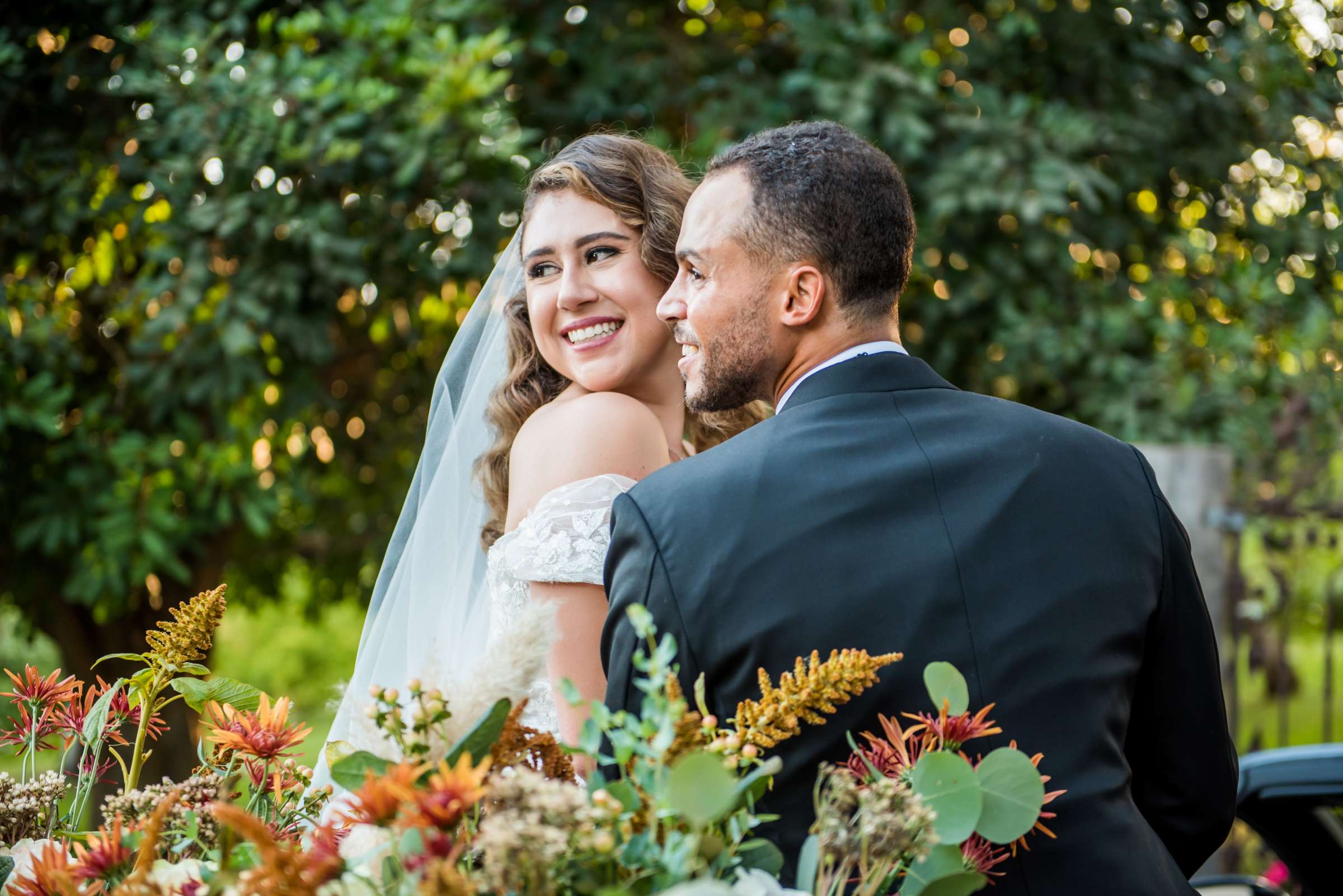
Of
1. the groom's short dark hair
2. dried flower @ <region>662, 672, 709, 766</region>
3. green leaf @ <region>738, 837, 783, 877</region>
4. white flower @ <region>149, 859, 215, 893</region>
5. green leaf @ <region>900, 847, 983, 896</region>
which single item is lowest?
green leaf @ <region>900, 847, 983, 896</region>

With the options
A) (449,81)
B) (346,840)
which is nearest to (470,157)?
(449,81)

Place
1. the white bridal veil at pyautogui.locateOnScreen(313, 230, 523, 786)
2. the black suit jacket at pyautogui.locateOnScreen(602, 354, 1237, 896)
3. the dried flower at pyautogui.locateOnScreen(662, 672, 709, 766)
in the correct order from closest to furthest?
the dried flower at pyautogui.locateOnScreen(662, 672, 709, 766), the black suit jacket at pyautogui.locateOnScreen(602, 354, 1237, 896), the white bridal veil at pyautogui.locateOnScreen(313, 230, 523, 786)

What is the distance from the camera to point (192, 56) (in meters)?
3.79

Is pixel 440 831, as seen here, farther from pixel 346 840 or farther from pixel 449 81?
pixel 449 81

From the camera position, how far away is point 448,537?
2666mm

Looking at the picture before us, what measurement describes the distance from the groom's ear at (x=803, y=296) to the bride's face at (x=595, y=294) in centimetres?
58

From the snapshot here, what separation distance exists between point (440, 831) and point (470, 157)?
10.7ft

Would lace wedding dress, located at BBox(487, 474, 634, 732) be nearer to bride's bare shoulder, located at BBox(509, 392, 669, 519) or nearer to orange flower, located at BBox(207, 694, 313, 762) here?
bride's bare shoulder, located at BBox(509, 392, 669, 519)

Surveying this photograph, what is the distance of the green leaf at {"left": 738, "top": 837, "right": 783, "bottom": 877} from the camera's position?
3.39ft

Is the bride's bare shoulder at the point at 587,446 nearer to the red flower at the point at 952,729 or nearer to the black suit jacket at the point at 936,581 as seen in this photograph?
the black suit jacket at the point at 936,581

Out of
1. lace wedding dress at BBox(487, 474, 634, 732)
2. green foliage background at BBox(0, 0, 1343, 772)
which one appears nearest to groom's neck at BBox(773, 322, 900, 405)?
lace wedding dress at BBox(487, 474, 634, 732)

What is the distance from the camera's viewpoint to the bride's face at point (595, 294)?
7.89ft

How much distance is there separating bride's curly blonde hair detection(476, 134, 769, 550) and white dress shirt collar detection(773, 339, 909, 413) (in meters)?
0.64

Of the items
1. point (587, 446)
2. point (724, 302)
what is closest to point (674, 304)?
point (724, 302)
